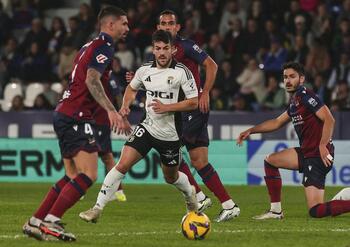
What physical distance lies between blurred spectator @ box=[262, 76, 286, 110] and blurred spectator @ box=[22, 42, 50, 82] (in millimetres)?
5368

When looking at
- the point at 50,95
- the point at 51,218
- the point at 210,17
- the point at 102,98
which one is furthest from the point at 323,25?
the point at 51,218

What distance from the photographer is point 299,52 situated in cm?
2214

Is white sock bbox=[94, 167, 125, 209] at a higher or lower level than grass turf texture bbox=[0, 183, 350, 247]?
higher

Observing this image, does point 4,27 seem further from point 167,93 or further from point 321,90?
point 167,93

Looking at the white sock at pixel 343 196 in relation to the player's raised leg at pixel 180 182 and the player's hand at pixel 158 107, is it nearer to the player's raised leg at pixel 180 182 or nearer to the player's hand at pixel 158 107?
the player's raised leg at pixel 180 182

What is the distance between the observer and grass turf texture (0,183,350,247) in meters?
10.1

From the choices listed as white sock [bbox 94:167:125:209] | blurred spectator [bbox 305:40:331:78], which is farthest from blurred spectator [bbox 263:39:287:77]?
white sock [bbox 94:167:125:209]

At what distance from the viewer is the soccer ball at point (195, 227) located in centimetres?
Result: 1030

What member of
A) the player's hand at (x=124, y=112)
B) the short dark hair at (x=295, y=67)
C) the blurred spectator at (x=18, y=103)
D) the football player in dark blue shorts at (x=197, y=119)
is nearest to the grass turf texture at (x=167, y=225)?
the football player in dark blue shorts at (x=197, y=119)

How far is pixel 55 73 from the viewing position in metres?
24.4

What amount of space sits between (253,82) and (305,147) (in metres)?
9.49

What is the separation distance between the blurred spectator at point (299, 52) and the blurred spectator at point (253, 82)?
676mm

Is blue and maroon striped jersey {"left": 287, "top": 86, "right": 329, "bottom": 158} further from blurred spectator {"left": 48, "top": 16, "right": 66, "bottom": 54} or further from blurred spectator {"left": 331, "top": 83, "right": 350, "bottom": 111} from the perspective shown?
blurred spectator {"left": 48, "top": 16, "right": 66, "bottom": 54}

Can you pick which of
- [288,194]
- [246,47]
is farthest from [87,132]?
[246,47]
